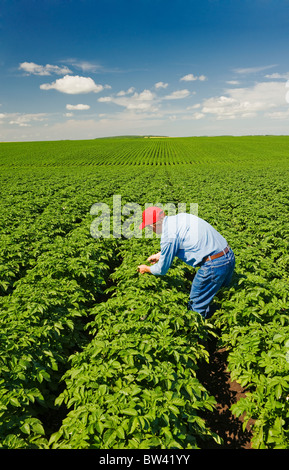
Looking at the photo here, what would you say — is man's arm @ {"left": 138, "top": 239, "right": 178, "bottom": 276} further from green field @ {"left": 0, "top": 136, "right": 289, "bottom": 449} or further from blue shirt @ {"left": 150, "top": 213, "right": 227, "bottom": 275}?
green field @ {"left": 0, "top": 136, "right": 289, "bottom": 449}

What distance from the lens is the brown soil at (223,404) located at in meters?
3.19

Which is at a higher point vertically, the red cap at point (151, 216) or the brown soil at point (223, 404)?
the red cap at point (151, 216)

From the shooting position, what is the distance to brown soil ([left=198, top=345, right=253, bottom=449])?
319 cm

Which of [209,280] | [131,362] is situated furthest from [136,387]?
[209,280]

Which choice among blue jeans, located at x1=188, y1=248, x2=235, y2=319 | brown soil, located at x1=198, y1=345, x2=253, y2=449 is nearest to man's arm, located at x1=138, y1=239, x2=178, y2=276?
blue jeans, located at x1=188, y1=248, x2=235, y2=319

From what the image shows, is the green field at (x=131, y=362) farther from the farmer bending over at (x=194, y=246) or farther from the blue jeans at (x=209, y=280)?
the farmer bending over at (x=194, y=246)

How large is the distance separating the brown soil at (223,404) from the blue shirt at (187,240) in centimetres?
187

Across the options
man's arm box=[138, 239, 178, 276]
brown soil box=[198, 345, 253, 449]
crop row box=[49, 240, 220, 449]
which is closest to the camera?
crop row box=[49, 240, 220, 449]

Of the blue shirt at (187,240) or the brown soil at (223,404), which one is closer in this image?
the brown soil at (223,404)

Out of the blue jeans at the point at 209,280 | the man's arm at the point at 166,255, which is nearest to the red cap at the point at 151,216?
the man's arm at the point at 166,255

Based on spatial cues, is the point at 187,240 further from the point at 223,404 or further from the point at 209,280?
the point at 223,404

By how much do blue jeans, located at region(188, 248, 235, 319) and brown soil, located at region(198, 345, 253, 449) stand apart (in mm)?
822

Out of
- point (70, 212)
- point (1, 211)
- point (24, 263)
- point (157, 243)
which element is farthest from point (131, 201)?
point (24, 263)
